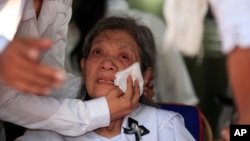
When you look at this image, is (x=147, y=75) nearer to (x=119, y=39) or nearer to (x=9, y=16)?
(x=119, y=39)

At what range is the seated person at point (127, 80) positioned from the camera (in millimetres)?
1908

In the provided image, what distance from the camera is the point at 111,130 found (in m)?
1.96

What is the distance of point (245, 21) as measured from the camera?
98cm

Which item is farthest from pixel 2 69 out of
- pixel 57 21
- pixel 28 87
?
pixel 57 21

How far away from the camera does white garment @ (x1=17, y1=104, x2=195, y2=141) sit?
1.91 metres

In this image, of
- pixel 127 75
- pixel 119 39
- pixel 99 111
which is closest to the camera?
pixel 99 111

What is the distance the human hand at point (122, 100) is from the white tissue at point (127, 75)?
0.02 m

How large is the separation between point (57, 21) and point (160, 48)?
1105 mm

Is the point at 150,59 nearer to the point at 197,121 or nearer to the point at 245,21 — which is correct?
the point at 197,121

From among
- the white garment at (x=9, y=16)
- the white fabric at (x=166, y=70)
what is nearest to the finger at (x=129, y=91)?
the white garment at (x=9, y=16)

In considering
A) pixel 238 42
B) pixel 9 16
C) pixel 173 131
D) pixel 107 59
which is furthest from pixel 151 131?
pixel 238 42

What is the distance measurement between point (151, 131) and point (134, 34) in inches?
15.2

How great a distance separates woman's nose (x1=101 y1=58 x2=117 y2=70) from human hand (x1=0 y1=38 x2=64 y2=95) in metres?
0.99

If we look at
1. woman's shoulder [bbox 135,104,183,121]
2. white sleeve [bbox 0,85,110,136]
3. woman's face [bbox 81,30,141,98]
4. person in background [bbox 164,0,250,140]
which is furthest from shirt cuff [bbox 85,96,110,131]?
person in background [bbox 164,0,250,140]
